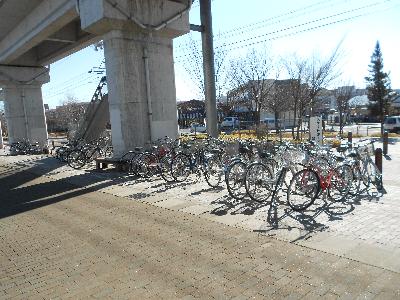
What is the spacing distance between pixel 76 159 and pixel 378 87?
39.1 metres

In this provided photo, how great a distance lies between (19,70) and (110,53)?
14.9m

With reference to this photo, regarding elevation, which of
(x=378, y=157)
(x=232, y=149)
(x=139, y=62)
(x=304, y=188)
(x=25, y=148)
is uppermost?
(x=139, y=62)

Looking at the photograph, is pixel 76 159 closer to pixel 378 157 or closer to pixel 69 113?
pixel 378 157

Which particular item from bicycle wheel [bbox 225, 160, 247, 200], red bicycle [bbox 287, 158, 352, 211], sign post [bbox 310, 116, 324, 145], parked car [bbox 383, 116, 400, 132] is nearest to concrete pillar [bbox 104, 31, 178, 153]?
sign post [bbox 310, 116, 324, 145]

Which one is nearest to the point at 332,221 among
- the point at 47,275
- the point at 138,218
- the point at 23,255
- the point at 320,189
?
the point at 320,189

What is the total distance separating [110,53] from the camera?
12445 mm

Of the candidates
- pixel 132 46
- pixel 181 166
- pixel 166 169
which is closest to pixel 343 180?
pixel 181 166

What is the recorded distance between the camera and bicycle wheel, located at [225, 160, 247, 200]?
25.2ft

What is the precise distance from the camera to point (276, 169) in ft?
26.1

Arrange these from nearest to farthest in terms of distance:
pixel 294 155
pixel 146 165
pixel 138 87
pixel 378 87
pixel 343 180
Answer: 1. pixel 343 180
2. pixel 294 155
3. pixel 146 165
4. pixel 138 87
5. pixel 378 87

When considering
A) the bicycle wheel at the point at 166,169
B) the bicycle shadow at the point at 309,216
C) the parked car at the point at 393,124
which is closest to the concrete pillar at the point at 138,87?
the bicycle wheel at the point at 166,169

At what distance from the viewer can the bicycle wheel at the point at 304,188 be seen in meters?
→ 6.46

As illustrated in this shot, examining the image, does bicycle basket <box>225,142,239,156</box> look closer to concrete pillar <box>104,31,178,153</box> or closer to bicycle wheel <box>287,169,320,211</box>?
bicycle wheel <box>287,169,320,211</box>

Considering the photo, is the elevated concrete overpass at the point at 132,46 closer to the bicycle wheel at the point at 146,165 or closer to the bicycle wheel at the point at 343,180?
the bicycle wheel at the point at 146,165
